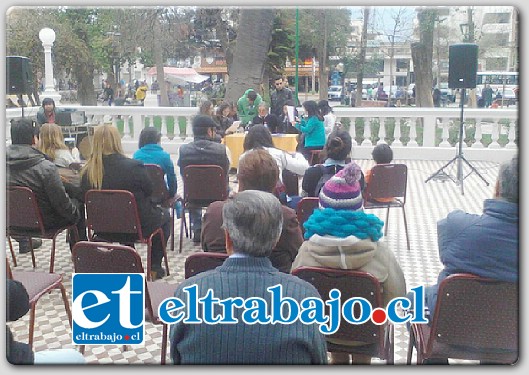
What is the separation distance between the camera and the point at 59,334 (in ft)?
11.7

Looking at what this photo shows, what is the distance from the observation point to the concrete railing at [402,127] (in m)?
10.0

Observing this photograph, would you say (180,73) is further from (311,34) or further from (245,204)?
(245,204)

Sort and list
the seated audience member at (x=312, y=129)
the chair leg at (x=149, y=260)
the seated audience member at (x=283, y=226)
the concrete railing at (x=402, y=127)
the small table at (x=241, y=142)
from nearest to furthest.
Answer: the seated audience member at (x=283, y=226)
the chair leg at (x=149, y=260)
the seated audience member at (x=312, y=129)
the small table at (x=241, y=142)
the concrete railing at (x=402, y=127)

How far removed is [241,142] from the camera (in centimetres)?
856

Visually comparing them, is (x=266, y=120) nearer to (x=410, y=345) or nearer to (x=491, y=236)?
(x=410, y=345)

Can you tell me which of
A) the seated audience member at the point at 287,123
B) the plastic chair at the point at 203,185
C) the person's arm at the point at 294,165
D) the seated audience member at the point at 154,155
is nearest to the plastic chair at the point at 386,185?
the person's arm at the point at 294,165

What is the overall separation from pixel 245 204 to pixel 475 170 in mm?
6876

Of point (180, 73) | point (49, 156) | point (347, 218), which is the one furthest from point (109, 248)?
A: point (180, 73)

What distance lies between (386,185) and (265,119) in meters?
3.64

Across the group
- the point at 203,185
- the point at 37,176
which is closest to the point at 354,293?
the point at 37,176

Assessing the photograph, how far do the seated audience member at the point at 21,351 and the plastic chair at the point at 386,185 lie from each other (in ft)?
10.6

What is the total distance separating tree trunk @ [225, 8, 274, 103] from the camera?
12.3m

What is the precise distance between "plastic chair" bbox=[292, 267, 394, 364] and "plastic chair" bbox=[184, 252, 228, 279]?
1.17ft

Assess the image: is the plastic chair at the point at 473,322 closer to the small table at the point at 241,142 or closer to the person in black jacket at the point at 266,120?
the small table at the point at 241,142
